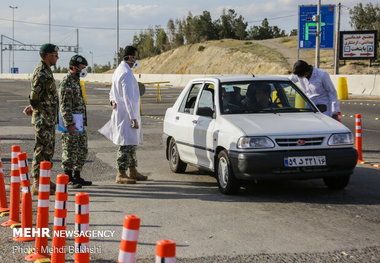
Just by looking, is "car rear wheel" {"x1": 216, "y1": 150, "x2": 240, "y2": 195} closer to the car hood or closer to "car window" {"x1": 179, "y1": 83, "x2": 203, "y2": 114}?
the car hood

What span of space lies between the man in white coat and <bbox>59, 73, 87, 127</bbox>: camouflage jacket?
0.52 meters

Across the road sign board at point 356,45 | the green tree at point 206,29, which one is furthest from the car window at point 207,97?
the green tree at point 206,29

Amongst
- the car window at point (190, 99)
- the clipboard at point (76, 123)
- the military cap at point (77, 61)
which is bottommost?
the clipboard at point (76, 123)

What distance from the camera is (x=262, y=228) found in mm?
6555

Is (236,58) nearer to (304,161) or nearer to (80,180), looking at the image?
(80,180)

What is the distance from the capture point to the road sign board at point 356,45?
5197cm

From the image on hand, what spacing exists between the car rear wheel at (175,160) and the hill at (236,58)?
53756mm

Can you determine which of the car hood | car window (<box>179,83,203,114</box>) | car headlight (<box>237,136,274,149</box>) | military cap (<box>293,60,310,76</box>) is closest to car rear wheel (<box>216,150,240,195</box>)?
car headlight (<box>237,136,274,149</box>)

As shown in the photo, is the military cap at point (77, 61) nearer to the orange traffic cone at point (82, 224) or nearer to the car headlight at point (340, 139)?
the car headlight at point (340, 139)

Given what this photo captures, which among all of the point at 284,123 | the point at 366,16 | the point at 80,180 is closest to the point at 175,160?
the point at 80,180

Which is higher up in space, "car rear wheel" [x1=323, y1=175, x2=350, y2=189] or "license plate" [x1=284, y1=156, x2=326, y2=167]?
"license plate" [x1=284, y1=156, x2=326, y2=167]

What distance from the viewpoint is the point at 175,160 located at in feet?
33.7

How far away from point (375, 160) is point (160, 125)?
889cm

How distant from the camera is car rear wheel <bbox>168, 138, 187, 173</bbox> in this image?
400 inches
